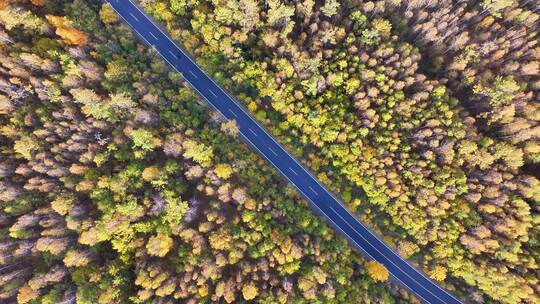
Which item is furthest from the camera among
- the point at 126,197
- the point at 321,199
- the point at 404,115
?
the point at 321,199

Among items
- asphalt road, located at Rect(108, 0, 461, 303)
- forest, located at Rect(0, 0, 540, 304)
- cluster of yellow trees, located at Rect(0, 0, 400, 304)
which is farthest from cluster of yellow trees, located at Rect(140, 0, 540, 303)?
cluster of yellow trees, located at Rect(0, 0, 400, 304)

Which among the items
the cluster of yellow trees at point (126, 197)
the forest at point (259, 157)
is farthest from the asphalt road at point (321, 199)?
the cluster of yellow trees at point (126, 197)

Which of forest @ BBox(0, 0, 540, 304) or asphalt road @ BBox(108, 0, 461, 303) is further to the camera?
asphalt road @ BBox(108, 0, 461, 303)

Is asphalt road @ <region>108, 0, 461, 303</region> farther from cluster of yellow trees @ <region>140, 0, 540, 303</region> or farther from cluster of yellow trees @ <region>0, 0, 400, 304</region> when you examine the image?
cluster of yellow trees @ <region>0, 0, 400, 304</region>

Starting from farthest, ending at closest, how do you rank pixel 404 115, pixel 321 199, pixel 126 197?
pixel 321 199 < pixel 404 115 < pixel 126 197

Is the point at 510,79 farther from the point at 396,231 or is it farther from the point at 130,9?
the point at 130,9

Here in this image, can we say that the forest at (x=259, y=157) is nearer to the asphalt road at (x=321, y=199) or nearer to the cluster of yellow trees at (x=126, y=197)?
the cluster of yellow trees at (x=126, y=197)

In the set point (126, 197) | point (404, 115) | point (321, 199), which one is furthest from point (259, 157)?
point (404, 115)

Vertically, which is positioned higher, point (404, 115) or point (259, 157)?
point (404, 115)

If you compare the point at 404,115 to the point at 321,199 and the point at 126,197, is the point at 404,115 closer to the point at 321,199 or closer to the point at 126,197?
the point at 321,199

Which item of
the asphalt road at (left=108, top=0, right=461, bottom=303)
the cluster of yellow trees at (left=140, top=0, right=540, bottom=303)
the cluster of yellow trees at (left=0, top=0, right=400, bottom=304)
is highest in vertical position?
the cluster of yellow trees at (left=140, top=0, right=540, bottom=303)

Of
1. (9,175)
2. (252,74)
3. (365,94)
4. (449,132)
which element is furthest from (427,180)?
(9,175)
